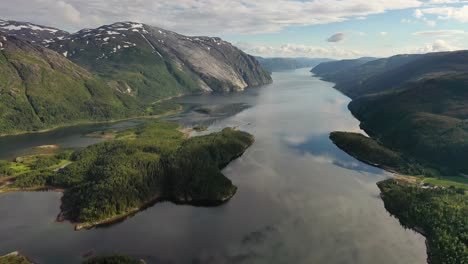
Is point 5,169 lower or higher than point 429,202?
higher

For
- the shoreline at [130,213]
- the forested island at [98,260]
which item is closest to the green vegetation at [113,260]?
the forested island at [98,260]

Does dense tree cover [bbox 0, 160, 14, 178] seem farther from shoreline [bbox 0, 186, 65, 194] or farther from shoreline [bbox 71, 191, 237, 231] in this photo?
shoreline [bbox 71, 191, 237, 231]

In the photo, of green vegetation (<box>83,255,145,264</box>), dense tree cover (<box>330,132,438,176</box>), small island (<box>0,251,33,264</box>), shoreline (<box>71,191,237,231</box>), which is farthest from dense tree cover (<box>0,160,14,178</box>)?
dense tree cover (<box>330,132,438,176</box>)

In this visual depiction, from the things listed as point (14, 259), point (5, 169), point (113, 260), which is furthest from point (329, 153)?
point (5, 169)

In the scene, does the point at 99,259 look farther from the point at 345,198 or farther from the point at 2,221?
the point at 345,198

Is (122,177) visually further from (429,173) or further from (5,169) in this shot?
(429,173)

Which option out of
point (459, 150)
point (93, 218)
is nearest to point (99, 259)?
point (93, 218)

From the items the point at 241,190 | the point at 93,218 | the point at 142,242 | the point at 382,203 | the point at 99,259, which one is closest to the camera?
the point at 99,259
